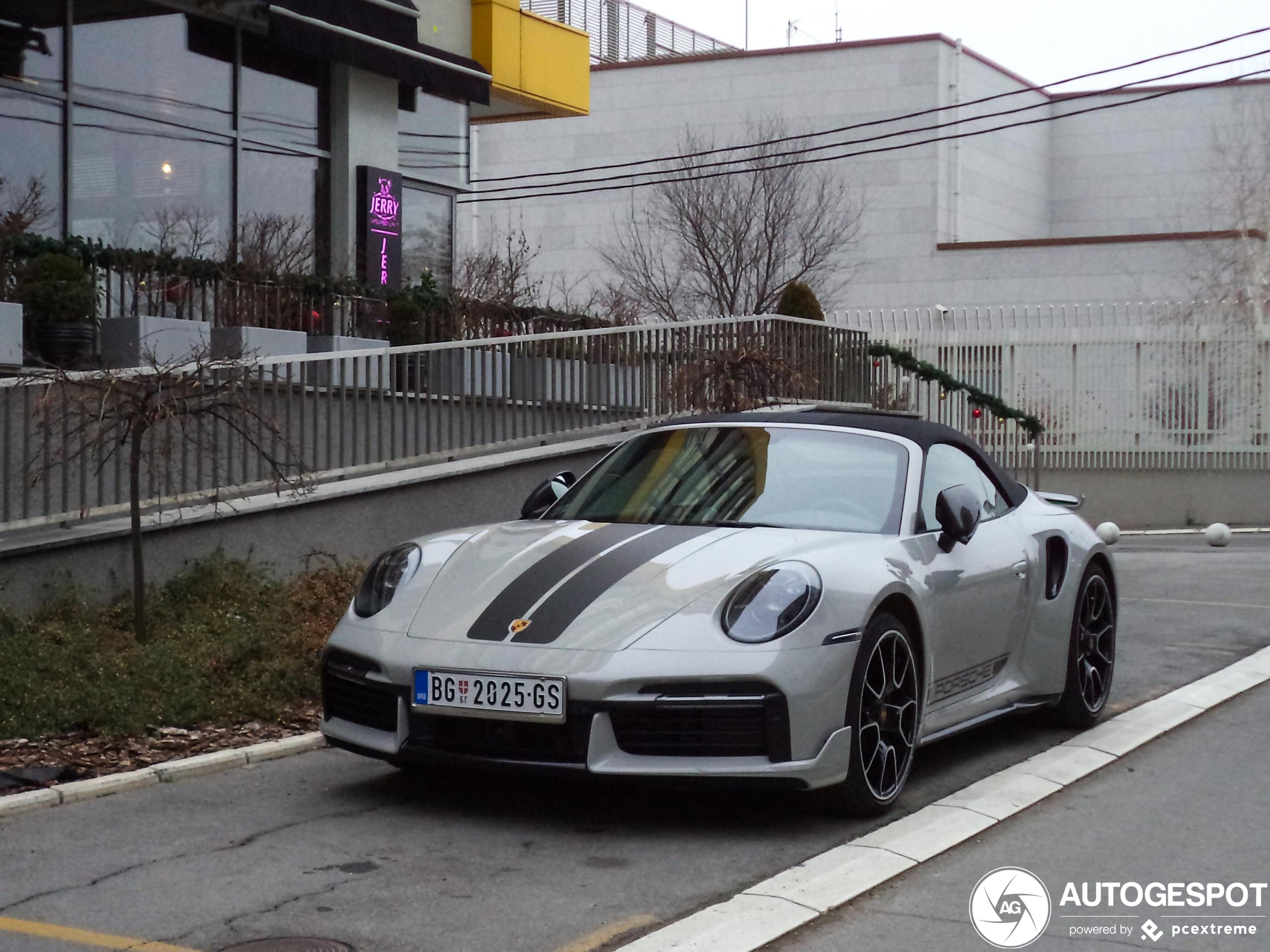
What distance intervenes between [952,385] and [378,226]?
775cm

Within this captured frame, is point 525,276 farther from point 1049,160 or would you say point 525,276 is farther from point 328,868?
point 1049,160

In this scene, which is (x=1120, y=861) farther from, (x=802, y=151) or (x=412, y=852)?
(x=802, y=151)

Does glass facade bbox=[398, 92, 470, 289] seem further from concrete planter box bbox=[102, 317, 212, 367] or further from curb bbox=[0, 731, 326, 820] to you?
curb bbox=[0, 731, 326, 820]

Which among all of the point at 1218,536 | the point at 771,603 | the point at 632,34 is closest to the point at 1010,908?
the point at 771,603

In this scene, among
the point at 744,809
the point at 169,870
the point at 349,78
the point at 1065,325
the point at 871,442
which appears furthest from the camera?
the point at 1065,325

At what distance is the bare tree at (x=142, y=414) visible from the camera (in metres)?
8.16

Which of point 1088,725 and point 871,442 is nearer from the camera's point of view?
point 871,442

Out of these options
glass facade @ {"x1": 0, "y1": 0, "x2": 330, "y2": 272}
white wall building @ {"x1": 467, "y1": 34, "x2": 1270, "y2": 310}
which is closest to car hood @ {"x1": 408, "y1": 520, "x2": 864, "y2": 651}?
glass facade @ {"x1": 0, "y1": 0, "x2": 330, "y2": 272}

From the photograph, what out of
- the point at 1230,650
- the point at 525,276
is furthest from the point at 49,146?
the point at 1230,650

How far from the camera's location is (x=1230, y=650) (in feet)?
32.3

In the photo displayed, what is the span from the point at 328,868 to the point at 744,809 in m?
1.56

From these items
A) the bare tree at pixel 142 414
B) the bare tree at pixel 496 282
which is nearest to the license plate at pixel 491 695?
the bare tree at pixel 142 414

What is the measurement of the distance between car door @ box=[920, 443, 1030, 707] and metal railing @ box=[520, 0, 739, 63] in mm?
39073

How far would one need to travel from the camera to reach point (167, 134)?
1483cm
